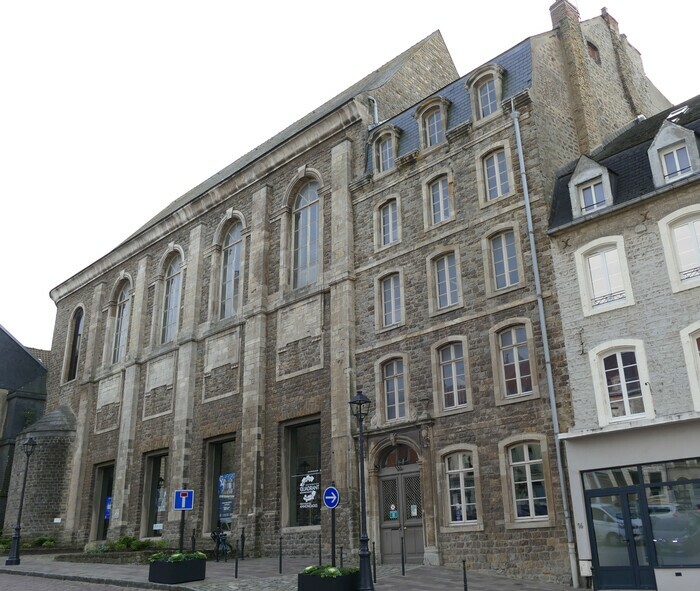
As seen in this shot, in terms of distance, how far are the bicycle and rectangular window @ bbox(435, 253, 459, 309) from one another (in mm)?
10308

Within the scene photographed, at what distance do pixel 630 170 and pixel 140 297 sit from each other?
2336 cm

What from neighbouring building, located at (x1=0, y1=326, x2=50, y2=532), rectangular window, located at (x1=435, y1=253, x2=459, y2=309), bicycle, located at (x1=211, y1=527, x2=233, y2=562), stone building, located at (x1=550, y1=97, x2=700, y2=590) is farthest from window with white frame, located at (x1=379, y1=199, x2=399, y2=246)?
neighbouring building, located at (x1=0, y1=326, x2=50, y2=532)

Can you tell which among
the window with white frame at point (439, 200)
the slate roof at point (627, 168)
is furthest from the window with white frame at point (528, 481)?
the window with white frame at point (439, 200)

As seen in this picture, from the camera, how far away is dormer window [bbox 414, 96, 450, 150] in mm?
21500

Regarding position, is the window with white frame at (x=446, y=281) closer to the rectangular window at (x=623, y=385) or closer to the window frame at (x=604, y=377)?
the window frame at (x=604, y=377)

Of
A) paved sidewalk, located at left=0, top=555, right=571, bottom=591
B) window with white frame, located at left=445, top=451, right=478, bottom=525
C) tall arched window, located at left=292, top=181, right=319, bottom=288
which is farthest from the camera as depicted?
tall arched window, located at left=292, top=181, right=319, bottom=288

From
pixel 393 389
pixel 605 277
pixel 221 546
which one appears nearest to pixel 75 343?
pixel 221 546

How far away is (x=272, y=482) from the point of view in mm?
22656

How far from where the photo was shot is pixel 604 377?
1556 cm

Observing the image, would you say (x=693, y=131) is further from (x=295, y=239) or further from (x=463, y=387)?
(x=295, y=239)

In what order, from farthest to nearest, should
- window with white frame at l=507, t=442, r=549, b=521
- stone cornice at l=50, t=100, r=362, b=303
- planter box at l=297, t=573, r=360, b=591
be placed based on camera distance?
stone cornice at l=50, t=100, r=362, b=303
window with white frame at l=507, t=442, r=549, b=521
planter box at l=297, t=573, r=360, b=591

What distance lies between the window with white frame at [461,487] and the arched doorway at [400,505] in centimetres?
113

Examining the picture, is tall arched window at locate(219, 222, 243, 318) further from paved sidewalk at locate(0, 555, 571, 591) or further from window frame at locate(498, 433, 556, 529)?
window frame at locate(498, 433, 556, 529)

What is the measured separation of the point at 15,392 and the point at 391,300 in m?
26.8
